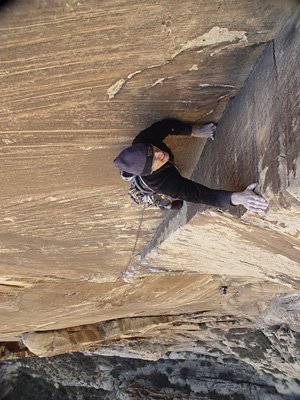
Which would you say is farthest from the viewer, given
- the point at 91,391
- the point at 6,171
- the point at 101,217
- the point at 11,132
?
the point at 91,391

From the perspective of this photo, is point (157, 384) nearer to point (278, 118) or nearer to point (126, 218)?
point (126, 218)

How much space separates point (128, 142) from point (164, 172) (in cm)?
29

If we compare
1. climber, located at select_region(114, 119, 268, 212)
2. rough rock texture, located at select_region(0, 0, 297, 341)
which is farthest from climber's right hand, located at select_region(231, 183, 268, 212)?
rough rock texture, located at select_region(0, 0, 297, 341)

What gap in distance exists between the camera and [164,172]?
2883 mm

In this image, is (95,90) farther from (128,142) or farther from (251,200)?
(251,200)

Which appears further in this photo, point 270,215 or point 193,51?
point 270,215

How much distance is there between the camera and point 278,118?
2389 millimetres

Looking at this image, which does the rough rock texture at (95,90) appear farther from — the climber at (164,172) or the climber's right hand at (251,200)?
the climber's right hand at (251,200)

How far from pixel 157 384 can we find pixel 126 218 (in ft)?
20.2

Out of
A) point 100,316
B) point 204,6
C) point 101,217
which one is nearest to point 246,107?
point 204,6

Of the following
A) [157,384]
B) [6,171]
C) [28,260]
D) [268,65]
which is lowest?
[157,384]

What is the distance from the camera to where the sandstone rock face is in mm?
2184

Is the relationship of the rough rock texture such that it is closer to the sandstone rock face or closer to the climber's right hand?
the sandstone rock face

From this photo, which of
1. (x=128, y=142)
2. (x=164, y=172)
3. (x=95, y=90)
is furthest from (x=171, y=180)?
(x=95, y=90)
